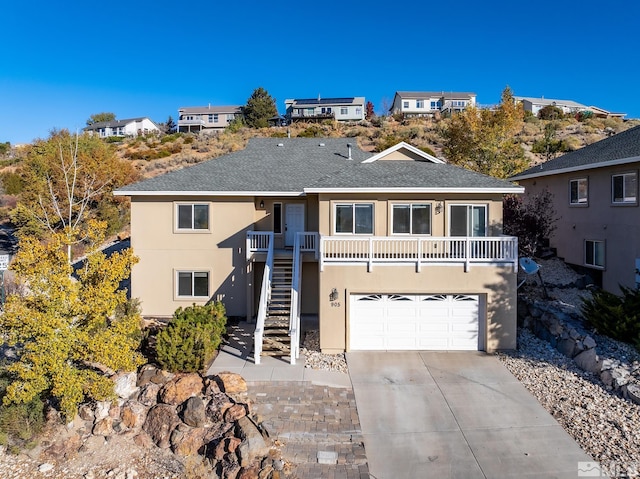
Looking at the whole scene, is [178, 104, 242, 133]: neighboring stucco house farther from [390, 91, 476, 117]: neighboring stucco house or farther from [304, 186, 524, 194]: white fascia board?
[304, 186, 524, 194]: white fascia board

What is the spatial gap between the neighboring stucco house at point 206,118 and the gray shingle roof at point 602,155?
66.1m

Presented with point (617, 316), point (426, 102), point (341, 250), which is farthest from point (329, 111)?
point (617, 316)

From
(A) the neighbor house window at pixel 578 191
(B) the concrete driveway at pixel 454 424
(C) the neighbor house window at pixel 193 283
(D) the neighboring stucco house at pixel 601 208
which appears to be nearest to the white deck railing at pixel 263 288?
(C) the neighbor house window at pixel 193 283

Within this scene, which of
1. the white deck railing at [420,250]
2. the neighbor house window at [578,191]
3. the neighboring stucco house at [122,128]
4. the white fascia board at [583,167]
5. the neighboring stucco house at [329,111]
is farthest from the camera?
the neighboring stucco house at [122,128]

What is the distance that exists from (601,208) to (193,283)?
58.6 feet

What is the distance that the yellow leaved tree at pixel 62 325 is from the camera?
Result: 29.3 feet

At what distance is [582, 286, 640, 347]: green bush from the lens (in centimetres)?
1175

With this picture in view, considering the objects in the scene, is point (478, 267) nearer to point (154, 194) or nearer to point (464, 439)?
point (464, 439)

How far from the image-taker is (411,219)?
50.2 ft

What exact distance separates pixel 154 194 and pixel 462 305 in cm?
1263

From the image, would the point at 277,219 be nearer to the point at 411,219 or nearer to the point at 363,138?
the point at 411,219

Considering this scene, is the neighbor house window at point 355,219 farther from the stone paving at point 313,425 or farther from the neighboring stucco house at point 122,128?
the neighboring stucco house at point 122,128

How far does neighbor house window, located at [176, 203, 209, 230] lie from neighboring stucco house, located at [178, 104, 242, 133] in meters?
65.5

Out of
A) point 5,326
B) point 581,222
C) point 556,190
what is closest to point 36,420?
point 5,326
